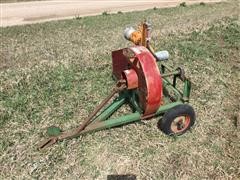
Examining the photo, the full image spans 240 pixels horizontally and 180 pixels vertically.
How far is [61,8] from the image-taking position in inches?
924

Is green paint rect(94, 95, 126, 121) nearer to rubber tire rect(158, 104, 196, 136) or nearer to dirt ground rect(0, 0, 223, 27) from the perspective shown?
rubber tire rect(158, 104, 196, 136)

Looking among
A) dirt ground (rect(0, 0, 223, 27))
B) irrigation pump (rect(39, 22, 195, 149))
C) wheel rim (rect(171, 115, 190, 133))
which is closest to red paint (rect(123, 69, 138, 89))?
irrigation pump (rect(39, 22, 195, 149))

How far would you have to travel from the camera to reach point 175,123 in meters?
6.15

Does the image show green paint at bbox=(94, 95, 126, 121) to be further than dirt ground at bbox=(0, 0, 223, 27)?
No

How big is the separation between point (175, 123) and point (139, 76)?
1.17 meters

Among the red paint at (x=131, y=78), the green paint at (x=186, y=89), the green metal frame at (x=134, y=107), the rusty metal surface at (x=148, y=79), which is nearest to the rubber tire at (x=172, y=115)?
the green metal frame at (x=134, y=107)

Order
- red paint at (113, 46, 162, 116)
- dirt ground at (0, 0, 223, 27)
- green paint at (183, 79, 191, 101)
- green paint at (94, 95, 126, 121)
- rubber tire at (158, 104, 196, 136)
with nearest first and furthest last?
1. red paint at (113, 46, 162, 116)
2. rubber tire at (158, 104, 196, 136)
3. green paint at (94, 95, 126, 121)
4. green paint at (183, 79, 191, 101)
5. dirt ground at (0, 0, 223, 27)

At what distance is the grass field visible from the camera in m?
5.64

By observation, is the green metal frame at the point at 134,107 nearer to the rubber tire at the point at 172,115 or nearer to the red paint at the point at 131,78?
the rubber tire at the point at 172,115

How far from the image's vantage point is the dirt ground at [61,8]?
68.9 feet

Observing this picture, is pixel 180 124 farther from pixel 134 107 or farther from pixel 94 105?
pixel 94 105

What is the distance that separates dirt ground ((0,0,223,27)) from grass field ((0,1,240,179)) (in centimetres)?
949

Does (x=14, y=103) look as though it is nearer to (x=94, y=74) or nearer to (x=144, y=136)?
(x=94, y=74)

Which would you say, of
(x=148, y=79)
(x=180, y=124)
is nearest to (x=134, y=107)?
(x=180, y=124)
